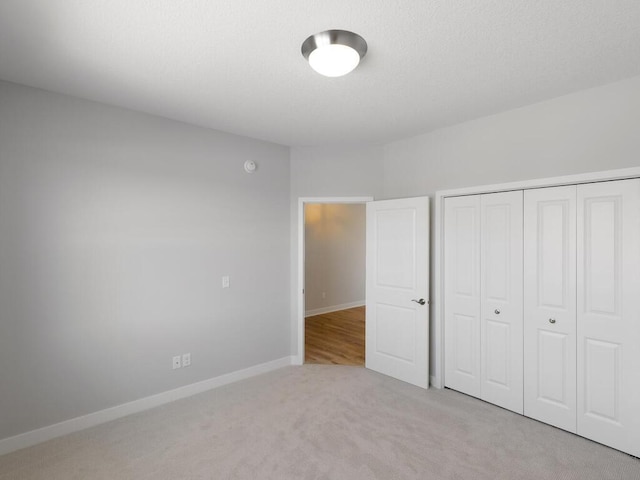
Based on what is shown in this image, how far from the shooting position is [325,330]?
558 centimetres

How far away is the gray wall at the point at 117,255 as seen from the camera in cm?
244

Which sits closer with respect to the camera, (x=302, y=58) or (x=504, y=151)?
(x=302, y=58)

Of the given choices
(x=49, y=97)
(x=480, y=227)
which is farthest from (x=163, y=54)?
(x=480, y=227)

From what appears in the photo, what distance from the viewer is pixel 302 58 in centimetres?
211

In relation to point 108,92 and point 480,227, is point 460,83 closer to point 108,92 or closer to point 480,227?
point 480,227

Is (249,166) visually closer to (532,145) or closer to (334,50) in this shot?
(334,50)

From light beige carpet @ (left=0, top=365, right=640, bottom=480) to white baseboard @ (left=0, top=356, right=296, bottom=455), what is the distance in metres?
0.07

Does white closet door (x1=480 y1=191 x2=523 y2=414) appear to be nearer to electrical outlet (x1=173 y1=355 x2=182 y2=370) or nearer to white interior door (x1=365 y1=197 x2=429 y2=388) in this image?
white interior door (x1=365 y1=197 x2=429 y2=388)

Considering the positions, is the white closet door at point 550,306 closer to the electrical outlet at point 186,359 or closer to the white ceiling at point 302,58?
the white ceiling at point 302,58

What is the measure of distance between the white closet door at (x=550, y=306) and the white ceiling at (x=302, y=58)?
923 mm

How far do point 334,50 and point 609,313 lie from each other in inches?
104

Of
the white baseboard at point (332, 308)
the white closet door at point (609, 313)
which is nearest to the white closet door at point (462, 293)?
the white closet door at point (609, 313)

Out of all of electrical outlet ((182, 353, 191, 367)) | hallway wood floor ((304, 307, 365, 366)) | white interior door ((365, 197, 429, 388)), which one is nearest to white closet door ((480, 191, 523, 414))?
white interior door ((365, 197, 429, 388))

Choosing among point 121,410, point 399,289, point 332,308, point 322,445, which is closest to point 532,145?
point 399,289
